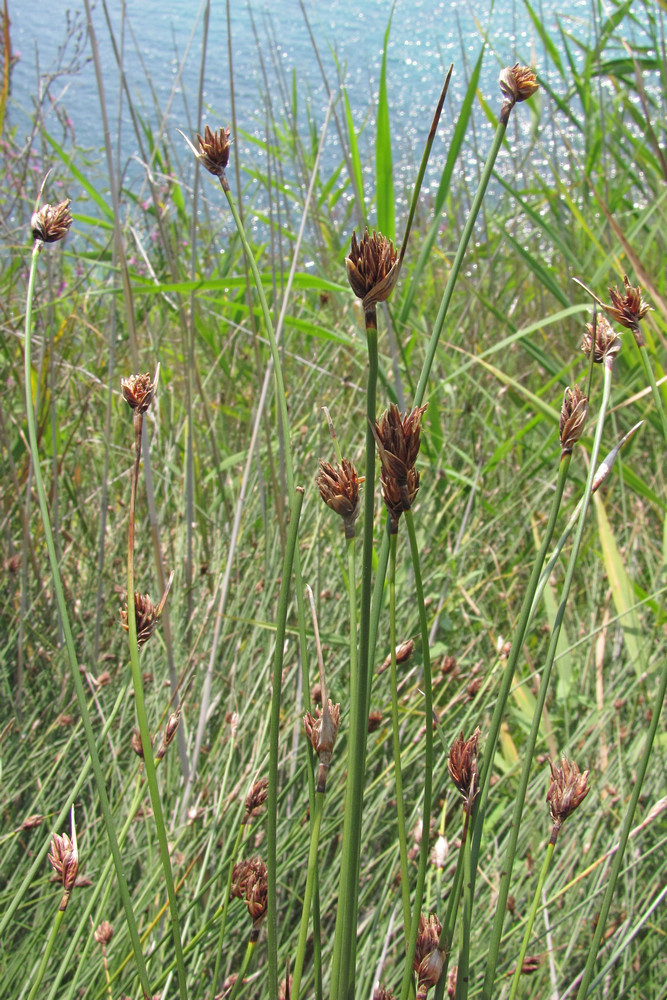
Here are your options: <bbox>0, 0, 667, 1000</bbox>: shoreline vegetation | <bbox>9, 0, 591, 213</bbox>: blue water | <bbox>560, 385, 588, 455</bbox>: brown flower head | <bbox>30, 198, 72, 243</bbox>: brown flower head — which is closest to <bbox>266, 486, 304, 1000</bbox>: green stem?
<bbox>0, 0, 667, 1000</bbox>: shoreline vegetation

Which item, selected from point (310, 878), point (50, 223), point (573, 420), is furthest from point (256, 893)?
point (50, 223)

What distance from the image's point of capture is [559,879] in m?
0.71

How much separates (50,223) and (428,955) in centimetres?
42

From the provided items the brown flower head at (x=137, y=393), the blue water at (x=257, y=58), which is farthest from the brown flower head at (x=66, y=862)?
the blue water at (x=257, y=58)

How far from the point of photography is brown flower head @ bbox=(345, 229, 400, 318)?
0.79 ft

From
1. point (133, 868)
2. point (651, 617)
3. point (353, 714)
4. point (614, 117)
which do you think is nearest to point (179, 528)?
point (133, 868)

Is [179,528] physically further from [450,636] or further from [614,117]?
[614,117]

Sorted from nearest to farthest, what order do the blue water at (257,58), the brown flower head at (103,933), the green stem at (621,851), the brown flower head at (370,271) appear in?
the brown flower head at (370,271) → the green stem at (621,851) → the brown flower head at (103,933) → the blue water at (257,58)

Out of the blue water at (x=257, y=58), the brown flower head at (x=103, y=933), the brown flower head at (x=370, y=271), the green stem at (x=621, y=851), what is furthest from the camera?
the blue water at (x=257, y=58)

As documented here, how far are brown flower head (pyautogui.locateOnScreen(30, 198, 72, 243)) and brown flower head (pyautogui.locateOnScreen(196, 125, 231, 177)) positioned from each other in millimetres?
99

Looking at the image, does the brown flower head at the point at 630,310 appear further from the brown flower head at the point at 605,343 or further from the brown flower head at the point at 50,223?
the brown flower head at the point at 50,223

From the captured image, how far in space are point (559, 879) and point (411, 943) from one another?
0.47 meters

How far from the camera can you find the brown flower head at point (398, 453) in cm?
26

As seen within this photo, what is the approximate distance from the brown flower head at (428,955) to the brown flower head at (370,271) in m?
0.27
